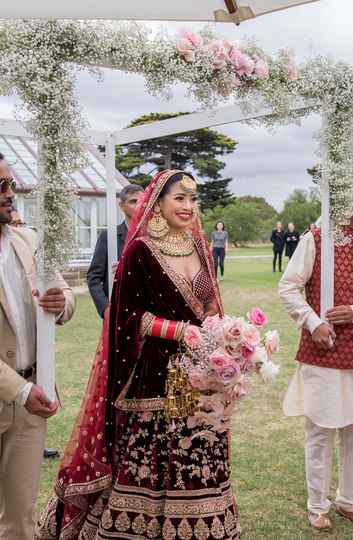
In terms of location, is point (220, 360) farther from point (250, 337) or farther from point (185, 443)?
point (185, 443)

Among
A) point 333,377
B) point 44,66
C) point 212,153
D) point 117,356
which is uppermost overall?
point 212,153

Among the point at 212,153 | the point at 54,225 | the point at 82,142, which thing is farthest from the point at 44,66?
the point at 212,153

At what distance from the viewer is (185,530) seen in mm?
3023

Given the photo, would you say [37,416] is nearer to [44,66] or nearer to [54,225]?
[54,225]

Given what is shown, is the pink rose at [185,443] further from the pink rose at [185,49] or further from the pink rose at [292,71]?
the pink rose at [292,71]

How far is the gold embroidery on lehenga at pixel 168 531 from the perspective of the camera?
9.93 feet

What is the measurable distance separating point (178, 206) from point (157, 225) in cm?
16

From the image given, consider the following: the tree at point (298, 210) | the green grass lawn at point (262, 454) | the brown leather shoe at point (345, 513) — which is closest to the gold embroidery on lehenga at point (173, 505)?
the green grass lawn at point (262, 454)

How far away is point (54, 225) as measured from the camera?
275 centimetres

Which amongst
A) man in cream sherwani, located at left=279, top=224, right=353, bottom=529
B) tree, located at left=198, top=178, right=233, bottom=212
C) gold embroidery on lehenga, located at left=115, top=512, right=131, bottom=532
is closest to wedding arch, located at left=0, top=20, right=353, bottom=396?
man in cream sherwani, located at left=279, top=224, right=353, bottom=529

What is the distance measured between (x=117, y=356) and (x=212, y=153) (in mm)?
22937

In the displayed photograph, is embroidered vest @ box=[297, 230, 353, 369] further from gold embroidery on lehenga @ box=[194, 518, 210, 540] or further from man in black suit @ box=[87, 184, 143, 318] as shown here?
man in black suit @ box=[87, 184, 143, 318]

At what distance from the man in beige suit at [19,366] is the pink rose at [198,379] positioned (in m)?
0.66

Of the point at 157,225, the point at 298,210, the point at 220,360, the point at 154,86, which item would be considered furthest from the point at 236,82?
the point at 298,210
